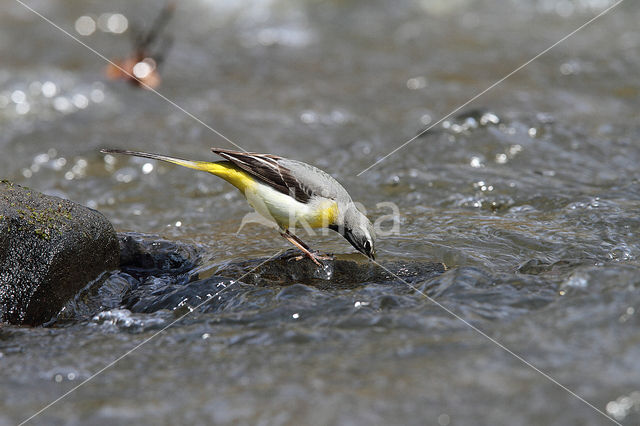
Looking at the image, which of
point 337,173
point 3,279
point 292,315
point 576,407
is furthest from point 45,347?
point 337,173

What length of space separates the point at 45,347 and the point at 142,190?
14.7ft

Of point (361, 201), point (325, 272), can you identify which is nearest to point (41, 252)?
point (325, 272)

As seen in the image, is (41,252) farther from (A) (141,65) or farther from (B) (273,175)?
(A) (141,65)

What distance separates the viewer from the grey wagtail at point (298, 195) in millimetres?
5758

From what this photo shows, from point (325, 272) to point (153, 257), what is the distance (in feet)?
5.11

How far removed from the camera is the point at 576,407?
3.53m

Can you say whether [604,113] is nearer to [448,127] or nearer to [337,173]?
[448,127]

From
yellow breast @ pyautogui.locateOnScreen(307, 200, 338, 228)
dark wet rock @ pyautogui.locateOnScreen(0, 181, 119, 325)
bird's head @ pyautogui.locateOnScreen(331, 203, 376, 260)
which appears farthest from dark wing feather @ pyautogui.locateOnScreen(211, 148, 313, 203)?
dark wet rock @ pyautogui.locateOnScreen(0, 181, 119, 325)

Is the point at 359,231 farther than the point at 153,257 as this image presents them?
No

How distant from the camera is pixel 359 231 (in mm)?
5715

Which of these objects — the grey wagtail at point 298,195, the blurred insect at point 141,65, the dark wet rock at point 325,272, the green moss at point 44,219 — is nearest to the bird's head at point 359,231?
the grey wagtail at point 298,195

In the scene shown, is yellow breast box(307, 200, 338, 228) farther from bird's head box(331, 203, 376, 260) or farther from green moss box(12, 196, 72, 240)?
green moss box(12, 196, 72, 240)

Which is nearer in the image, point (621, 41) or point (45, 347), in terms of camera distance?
point (45, 347)

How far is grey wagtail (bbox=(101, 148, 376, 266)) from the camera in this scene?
576 cm
